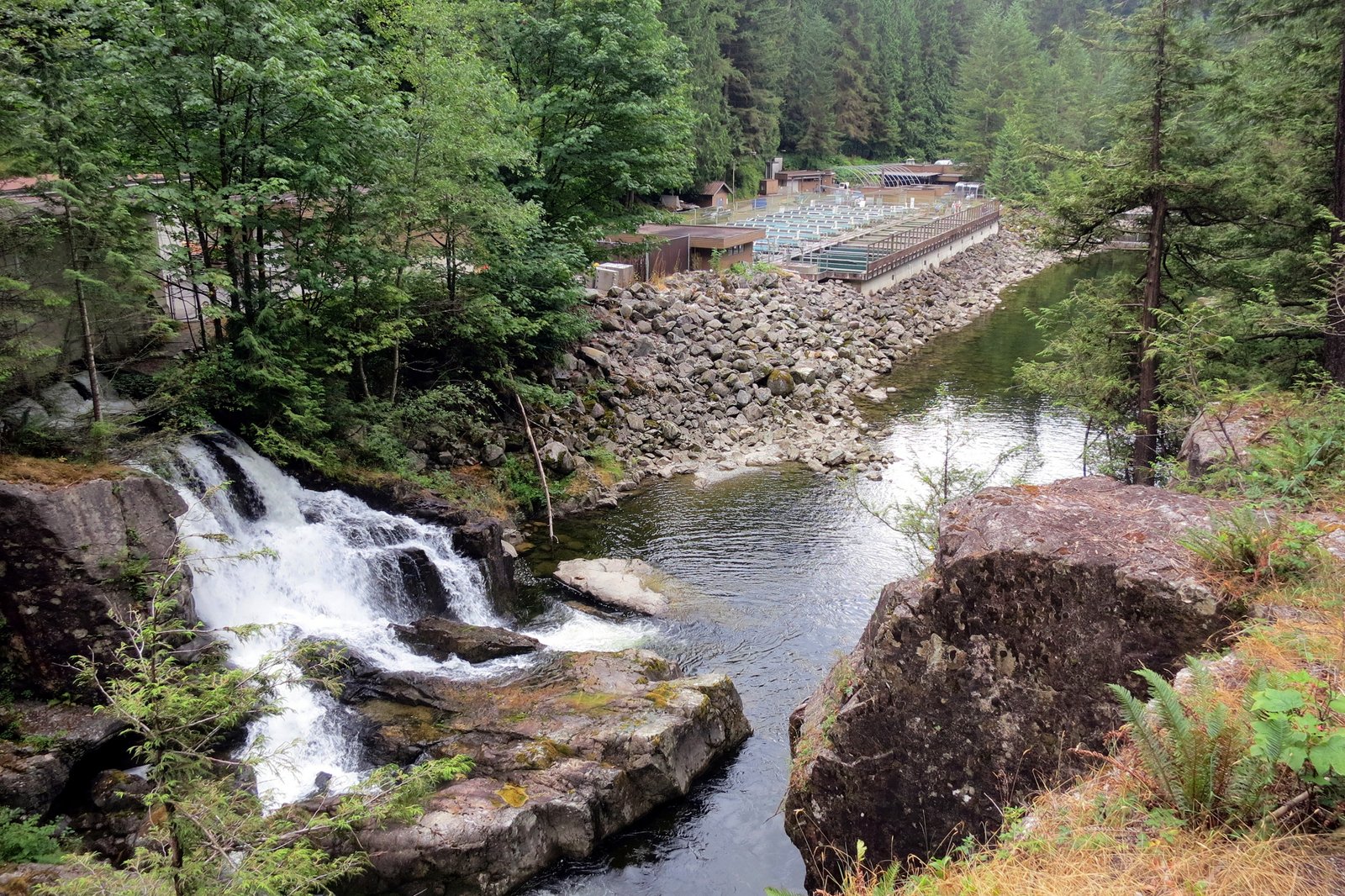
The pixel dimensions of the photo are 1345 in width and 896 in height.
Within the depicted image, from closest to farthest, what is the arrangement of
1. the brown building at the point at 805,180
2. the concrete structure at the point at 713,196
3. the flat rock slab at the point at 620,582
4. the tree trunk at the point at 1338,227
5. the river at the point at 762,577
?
the river at the point at 762,577, the tree trunk at the point at 1338,227, the flat rock slab at the point at 620,582, the concrete structure at the point at 713,196, the brown building at the point at 805,180

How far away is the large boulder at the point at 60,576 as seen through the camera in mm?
10352

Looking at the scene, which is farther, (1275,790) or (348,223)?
(348,223)

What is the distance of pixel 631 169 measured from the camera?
Answer: 22.7 m

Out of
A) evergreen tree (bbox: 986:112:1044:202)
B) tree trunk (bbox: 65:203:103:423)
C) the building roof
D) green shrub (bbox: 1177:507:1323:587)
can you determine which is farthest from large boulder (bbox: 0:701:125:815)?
evergreen tree (bbox: 986:112:1044:202)

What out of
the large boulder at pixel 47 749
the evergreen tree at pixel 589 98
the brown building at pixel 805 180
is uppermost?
the brown building at pixel 805 180

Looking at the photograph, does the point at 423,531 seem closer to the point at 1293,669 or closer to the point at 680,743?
the point at 680,743

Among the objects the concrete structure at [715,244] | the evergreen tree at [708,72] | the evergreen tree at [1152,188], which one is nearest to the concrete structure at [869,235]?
the concrete structure at [715,244]

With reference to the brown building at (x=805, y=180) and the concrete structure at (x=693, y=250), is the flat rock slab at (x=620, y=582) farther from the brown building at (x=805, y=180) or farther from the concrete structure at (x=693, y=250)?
the brown building at (x=805, y=180)

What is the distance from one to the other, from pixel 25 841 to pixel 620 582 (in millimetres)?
10061

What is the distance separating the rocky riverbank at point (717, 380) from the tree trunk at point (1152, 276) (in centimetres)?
249

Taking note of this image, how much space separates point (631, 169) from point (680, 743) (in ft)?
53.7

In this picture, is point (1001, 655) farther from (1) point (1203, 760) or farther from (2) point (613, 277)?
(2) point (613, 277)

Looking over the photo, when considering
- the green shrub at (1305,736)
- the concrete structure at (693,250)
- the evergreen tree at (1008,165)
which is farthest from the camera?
the evergreen tree at (1008,165)

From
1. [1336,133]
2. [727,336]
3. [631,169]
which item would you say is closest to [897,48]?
[727,336]
